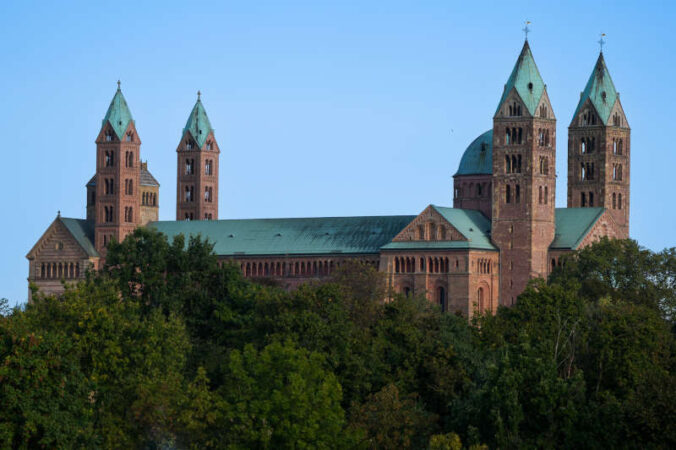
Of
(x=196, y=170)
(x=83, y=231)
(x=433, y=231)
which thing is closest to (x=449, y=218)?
(x=433, y=231)

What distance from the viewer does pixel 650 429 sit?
8188 cm

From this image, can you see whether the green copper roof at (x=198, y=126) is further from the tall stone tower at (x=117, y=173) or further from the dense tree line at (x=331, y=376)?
the dense tree line at (x=331, y=376)

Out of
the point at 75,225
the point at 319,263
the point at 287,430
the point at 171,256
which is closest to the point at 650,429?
the point at 287,430

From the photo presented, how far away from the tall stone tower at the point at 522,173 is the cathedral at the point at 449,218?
3.5 inches

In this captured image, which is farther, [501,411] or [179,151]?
[179,151]

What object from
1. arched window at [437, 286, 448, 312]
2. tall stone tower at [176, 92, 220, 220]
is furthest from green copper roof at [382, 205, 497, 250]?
tall stone tower at [176, 92, 220, 220]

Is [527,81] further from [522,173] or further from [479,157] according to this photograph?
[479,157]

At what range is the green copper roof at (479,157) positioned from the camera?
173 meters

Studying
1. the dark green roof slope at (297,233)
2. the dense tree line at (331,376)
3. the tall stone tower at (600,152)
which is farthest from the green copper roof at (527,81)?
the dense tree line at (331,376)

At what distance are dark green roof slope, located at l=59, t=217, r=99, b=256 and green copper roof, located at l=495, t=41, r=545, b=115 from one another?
154ft

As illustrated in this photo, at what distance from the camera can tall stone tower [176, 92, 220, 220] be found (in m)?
194

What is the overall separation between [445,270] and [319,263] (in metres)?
18.3

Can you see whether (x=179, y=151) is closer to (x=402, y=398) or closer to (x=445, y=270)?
(x=445, y=270)

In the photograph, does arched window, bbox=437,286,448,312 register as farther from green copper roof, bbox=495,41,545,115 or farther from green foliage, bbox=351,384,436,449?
green foliage, bbox=351,384,436,449
